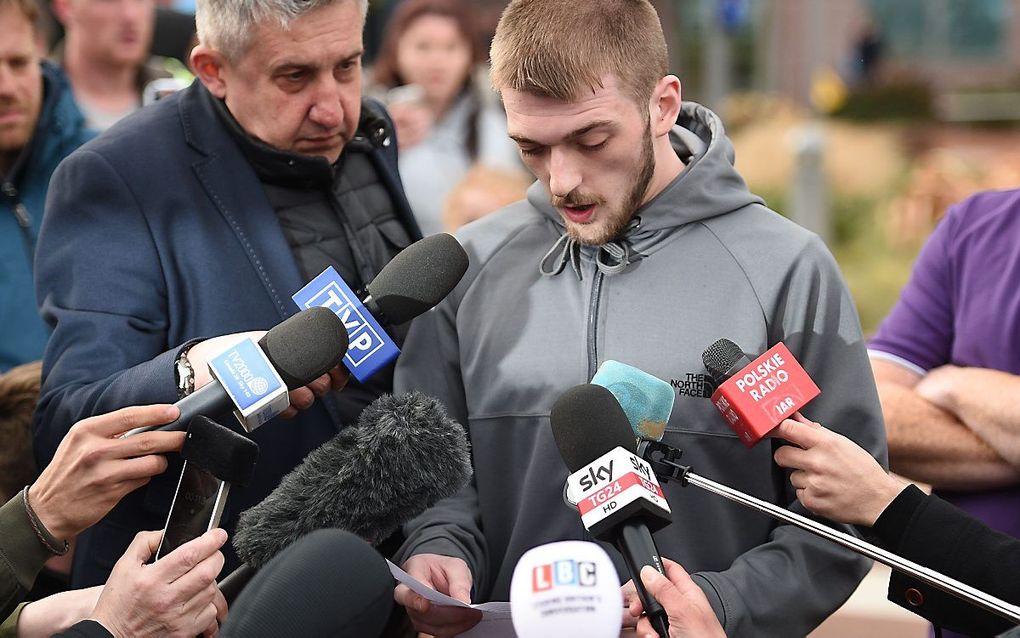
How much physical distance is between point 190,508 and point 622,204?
1.08 metres

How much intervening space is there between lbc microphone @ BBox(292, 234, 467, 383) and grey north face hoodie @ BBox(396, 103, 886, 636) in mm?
226

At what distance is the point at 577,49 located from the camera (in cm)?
266

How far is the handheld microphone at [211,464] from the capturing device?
2.34m

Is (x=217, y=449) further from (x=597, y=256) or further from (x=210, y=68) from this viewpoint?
(x=210, y=68)

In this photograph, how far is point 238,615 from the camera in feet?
6.86

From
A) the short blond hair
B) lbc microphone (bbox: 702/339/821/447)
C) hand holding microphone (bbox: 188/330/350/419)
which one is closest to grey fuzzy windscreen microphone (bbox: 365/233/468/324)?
hand holding microphone (bbox: 188/330/350/419)

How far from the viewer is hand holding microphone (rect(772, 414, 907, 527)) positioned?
7.88 feet

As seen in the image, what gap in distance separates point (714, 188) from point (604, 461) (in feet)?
2.76

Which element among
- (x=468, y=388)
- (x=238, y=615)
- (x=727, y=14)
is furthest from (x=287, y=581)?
(x=727, y=14)

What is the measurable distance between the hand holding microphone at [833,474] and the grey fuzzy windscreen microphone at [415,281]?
2.44ft

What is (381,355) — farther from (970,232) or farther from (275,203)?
(970,232)

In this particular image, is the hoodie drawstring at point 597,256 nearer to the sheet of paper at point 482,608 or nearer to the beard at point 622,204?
the beard at point 622,204

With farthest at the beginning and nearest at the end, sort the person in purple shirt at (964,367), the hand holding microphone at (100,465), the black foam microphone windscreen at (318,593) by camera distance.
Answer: the person in purple shirt at (964,367)
the hand holding microphone at (100,465)
the black foam microphone windscreen at (318,593)

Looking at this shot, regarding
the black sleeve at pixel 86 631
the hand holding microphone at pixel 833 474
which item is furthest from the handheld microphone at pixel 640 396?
the black sleeve at pixel 86 631
